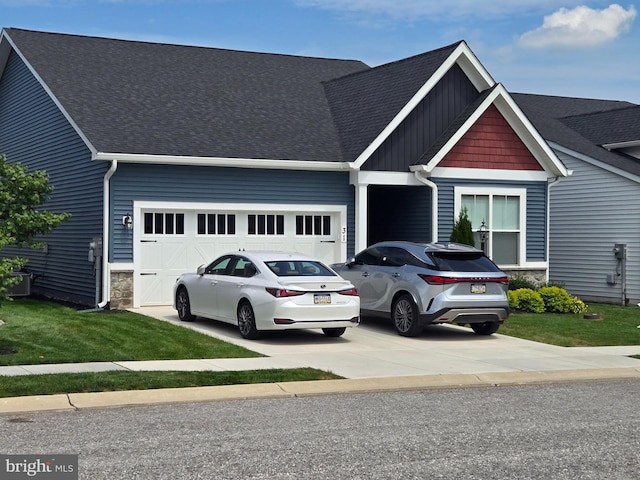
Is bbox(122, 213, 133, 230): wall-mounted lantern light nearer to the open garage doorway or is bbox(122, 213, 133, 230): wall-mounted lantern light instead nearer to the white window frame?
the open garage doorway

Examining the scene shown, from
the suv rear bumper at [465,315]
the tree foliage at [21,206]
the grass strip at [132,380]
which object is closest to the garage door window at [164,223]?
the tree foliage at [21,206]

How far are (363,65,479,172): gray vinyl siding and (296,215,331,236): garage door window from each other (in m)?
1.65

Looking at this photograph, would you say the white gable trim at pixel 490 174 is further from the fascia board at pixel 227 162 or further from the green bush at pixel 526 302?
the green bush at pixel 526 302

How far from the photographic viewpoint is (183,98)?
2378 centimetres

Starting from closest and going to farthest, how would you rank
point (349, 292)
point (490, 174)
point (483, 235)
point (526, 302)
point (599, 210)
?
point (349, 292)
point (526, 302)
point (483, 235)
point (490, 174)
point (599, 210)

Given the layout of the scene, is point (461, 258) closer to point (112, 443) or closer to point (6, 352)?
point (6, 352)

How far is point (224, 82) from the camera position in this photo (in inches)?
1006

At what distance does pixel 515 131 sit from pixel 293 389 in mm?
14552

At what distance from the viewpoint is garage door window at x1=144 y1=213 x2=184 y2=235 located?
21031mm

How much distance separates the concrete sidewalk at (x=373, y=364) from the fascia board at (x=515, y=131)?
6.08 metres

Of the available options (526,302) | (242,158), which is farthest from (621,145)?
(242,158)

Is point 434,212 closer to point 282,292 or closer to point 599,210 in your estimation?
point 599,210


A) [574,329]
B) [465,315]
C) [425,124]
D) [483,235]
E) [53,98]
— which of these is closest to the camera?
[465,315]

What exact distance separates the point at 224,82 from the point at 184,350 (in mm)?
12554
